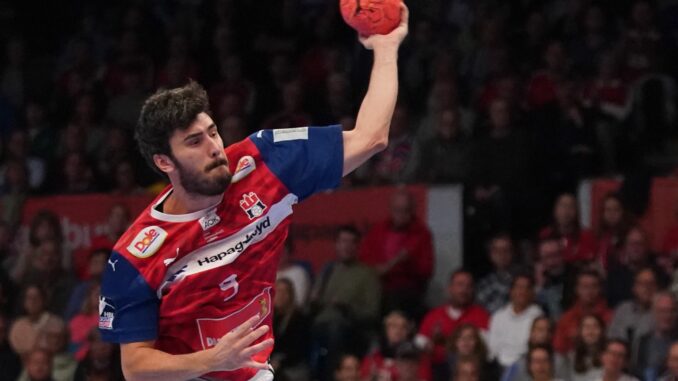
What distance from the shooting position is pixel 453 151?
12156mm

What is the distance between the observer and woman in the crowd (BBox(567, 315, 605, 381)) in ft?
32.7

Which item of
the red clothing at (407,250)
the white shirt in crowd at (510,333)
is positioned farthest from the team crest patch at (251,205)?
the red clothing at (407,250)

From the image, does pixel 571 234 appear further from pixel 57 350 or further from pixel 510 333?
pixel 57 350

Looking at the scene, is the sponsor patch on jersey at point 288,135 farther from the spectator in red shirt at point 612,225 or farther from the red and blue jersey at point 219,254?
the spectator in red shirt at point 612,225

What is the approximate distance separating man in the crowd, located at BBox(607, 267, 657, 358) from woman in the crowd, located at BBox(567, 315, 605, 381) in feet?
0.58

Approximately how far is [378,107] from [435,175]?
6.65 meters

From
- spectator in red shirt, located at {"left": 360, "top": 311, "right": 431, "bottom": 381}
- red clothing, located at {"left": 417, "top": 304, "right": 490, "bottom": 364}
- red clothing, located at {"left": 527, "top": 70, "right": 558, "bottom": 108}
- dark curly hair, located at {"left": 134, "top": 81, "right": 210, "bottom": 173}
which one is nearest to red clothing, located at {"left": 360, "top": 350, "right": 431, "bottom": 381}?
spectator in red shirt, located at {"left": 360, "top": 311, "right": 431, "bottom": 381}

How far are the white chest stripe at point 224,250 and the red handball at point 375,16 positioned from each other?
29.6 inches

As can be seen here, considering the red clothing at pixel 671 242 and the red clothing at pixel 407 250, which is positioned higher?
the red clothing at pixel 671 242

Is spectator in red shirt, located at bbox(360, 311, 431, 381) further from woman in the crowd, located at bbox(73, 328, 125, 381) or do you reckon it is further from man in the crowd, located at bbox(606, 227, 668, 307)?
woman in the crowd, located at bbox(73, 328, 125, 381)

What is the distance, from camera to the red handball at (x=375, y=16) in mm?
5695

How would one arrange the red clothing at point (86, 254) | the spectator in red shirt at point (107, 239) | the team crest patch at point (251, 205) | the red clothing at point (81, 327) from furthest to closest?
the red clothing at point (86, 254) < the spectator in red shirt at point (107, 239) < the red clothing at point (81, 327) < the team crest patch at point (251, 205)

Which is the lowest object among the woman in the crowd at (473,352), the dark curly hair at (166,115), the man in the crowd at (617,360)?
the woman in the crowd at (473,352)

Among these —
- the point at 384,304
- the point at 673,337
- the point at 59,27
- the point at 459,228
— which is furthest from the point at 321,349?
the point at 59,27
